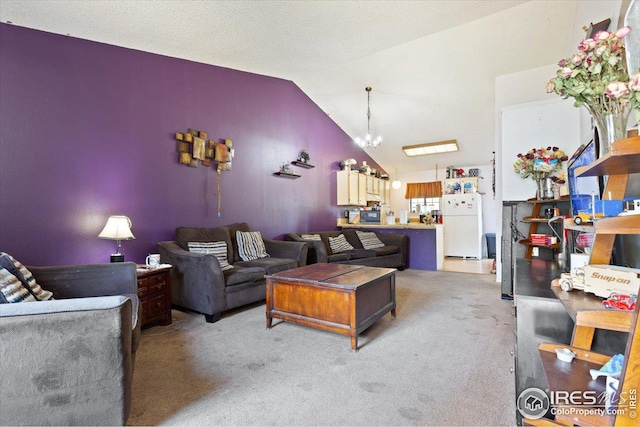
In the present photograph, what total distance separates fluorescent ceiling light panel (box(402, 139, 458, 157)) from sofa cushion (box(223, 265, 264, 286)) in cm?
548

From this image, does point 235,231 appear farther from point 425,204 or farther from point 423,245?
point 425,204

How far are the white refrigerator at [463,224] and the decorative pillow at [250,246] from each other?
18.9ft

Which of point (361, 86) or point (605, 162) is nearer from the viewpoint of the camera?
point (605, 162)

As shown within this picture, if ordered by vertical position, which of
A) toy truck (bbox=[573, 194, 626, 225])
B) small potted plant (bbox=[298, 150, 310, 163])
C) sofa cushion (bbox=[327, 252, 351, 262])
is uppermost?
small potted plant (bbox=[298, 150, 310, 163])

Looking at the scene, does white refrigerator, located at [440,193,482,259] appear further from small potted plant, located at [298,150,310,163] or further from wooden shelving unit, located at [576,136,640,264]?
wooden shelving unit, located at [576,136,640,264]

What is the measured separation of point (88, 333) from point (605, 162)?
6.84 ft

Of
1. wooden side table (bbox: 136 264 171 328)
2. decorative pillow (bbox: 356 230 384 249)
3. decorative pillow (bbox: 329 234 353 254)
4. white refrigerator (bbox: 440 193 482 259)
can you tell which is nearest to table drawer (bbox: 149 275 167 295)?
wooden side table (bbox: 136 264 171 328)

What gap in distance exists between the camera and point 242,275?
3.21m

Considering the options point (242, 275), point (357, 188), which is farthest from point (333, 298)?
point (357, 188)

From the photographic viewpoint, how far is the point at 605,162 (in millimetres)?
1012

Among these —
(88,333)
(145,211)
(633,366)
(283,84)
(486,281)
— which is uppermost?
(283,84)

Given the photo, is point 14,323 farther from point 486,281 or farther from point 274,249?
point 486,281

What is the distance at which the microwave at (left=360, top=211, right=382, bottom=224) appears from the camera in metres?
6.53

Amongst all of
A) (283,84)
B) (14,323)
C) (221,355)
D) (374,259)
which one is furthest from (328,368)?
(283,84)
